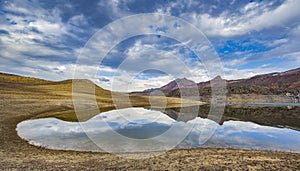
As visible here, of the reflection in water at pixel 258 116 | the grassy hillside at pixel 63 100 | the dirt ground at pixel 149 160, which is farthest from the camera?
the grassy hillside at pixel 63 100

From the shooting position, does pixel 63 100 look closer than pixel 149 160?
No

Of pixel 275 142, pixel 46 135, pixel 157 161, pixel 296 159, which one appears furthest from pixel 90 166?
pixel 275 142

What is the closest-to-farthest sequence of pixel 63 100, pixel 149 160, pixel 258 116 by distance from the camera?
1. pixel 149 160
2. pixel 258 116
3. pixel 63 100

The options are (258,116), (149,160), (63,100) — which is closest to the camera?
(149,160)

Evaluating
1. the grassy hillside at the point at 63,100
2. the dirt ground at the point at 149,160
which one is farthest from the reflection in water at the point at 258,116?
the dirt ground at the point at 149,160

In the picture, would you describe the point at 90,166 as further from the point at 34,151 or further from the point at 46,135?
the point at 46,135

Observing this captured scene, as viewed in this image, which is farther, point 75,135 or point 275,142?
point 75,135

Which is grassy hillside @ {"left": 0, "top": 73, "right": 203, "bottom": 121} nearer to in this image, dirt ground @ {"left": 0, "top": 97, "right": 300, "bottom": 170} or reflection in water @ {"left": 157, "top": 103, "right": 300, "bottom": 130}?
reflection in water @ {"left": 157, "top": 103, "right": 300, "bottom": 130}

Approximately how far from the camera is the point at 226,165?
40.7 feet

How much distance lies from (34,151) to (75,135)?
6583mm

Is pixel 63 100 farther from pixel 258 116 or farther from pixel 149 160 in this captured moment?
pixel 149 160

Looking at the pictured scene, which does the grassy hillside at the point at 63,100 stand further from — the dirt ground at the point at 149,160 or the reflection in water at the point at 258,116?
the dirt ground at the point at 149,160

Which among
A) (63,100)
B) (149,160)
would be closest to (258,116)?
(149,160)

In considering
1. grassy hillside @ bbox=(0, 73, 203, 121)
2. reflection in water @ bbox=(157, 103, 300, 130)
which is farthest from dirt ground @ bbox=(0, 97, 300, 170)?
reflection in water @ bbox=(157, 103, 300, 130)
